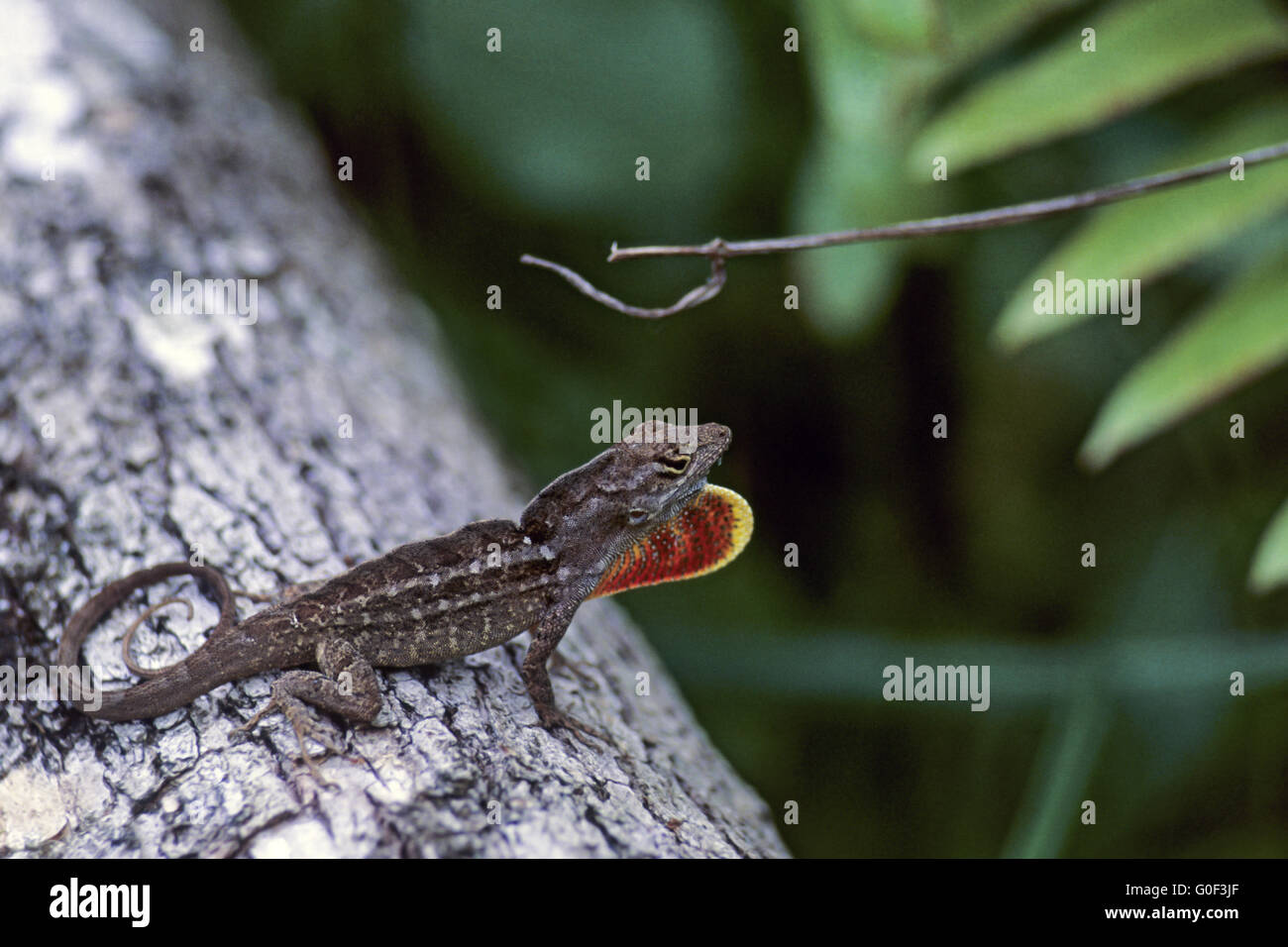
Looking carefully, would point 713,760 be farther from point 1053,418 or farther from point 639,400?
point 1053,418

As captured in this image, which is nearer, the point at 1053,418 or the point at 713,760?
the point at 713,760

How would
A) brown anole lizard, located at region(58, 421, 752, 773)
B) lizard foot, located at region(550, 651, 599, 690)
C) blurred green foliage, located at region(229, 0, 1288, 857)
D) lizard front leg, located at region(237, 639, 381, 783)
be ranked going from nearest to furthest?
lizard front leg, located at region(237, 639, 381, 783)
brown anole lizard, located at region(58, 421, 752, 773)
lizard foot, located at region(550, 651, 599, 690)
blurred green foliage, located at region(229, 0, 1288, 857)

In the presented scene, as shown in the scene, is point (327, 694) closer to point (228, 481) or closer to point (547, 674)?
point (547, 674)

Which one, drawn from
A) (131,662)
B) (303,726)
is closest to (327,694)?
(303,726)

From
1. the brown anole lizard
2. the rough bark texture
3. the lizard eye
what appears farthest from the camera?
the lizard eye

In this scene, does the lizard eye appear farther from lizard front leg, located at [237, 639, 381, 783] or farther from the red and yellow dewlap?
lizard front leg, located at [237, 639, 381, 783]

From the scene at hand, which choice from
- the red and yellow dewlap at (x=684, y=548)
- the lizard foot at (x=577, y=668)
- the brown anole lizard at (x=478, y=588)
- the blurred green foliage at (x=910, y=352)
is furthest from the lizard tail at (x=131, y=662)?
the blurred green foliage at (x=910, y=352)

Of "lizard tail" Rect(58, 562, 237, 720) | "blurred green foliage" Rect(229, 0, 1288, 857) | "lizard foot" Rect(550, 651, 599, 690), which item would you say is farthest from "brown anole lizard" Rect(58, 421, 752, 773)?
"blurred green foliage" Rect(229, 0, 1288, 857)

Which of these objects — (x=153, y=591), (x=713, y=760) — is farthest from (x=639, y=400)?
(x=153, y=591)
